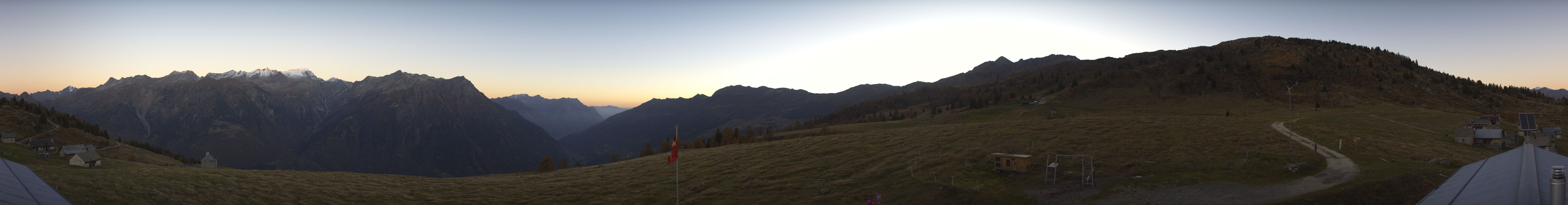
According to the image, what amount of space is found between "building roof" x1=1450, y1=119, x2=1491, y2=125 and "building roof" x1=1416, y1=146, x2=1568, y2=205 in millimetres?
52069

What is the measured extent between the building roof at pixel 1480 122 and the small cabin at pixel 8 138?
220722 mm

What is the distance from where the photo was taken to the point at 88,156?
7575cm

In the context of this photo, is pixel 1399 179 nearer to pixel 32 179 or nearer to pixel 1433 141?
pixel 1433 141

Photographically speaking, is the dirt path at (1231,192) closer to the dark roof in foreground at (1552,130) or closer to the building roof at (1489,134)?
the building roof at (1489,134)

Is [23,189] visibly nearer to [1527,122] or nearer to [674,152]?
[674,152]

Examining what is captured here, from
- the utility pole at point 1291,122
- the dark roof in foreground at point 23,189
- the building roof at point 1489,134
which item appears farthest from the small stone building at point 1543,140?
the dark roof in foreground at point 23,189

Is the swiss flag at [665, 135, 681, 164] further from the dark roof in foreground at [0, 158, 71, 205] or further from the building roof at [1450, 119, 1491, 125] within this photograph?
the building roof at [1450, 119, 1491, 125]

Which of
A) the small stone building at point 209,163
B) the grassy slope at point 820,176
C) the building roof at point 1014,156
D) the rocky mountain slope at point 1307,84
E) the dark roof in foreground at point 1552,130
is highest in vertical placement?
the rocky mountain slope at point 1307,84

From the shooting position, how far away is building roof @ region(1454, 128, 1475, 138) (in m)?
52.5

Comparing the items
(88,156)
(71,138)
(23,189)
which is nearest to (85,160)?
(88,156)

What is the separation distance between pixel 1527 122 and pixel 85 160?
16029 cm

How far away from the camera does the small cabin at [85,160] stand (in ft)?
243

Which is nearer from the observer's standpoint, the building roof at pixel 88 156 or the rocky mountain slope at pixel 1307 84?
the building roof at pixel 88 156

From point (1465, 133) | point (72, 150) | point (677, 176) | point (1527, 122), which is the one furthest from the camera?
point (72, 150)
